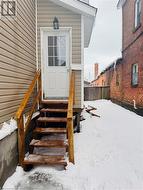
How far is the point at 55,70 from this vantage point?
6980 millimetres

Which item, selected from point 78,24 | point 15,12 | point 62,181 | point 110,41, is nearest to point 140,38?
point 78,24

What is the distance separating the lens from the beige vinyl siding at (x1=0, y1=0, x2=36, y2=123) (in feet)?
14.1

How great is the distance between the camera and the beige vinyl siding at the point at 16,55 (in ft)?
14.1

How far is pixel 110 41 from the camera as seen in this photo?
64.8 metres

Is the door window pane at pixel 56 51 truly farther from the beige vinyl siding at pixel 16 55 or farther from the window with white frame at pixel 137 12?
the window with white frame at pixel 137 12

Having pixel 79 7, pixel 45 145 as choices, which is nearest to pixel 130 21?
pixel 79 7

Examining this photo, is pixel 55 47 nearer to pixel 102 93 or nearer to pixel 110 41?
pixel 102 93

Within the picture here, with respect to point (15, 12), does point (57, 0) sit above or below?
above

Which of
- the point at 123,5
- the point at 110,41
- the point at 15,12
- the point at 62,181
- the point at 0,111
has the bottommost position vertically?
the point at 62,181

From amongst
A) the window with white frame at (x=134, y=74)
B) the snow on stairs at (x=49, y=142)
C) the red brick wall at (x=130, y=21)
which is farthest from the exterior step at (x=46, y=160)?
the red brick wall at (x=130, y=21)

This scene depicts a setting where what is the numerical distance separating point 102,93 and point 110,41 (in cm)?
4775

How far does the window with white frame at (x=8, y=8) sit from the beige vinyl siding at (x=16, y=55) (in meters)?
0.10

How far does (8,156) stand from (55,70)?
3645 millimetres

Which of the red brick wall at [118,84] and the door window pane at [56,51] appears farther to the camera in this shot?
the red brick wall at [118,84]
